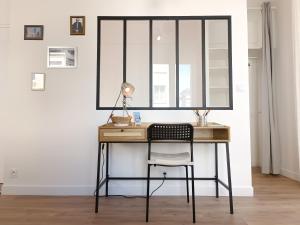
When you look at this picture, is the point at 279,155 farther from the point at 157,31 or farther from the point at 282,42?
the point at 157,31

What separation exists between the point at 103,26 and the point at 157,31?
69cm

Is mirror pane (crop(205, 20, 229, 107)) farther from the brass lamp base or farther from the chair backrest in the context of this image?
the brass lamp base

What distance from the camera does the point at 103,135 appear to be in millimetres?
2279

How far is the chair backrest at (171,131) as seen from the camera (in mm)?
2096

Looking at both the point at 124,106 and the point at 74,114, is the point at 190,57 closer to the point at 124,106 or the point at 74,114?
the point at 124,106

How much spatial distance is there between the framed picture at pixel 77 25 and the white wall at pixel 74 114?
0.20 feet

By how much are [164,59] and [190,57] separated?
334 millimetres

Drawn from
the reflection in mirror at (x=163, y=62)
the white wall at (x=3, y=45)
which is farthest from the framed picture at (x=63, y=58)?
the reflection in mirror at (x=163, y=62)

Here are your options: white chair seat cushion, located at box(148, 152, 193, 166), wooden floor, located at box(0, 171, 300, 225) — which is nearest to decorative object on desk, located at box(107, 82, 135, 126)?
white chair seat cushion, located at box(148, 152, 193, 166)

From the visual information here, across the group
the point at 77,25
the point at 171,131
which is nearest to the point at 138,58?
the point at 77,25

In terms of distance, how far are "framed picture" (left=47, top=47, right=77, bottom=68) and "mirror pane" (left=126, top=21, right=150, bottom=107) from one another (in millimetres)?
678

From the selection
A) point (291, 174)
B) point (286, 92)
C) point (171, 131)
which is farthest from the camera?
point (286, 92)

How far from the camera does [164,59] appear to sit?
113 inches

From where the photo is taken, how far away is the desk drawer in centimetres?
228
